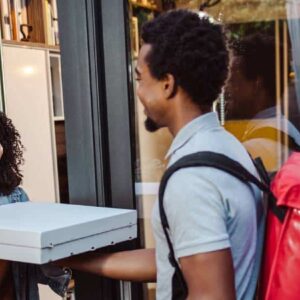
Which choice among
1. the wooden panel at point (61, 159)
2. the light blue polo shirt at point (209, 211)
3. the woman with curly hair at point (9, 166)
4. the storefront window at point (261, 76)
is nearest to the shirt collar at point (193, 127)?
the light blue polo shirt at point (209, 211)

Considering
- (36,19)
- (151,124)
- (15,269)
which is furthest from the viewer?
(36,19)

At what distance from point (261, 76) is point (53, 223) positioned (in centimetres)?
132

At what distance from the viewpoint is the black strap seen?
34.4 inches

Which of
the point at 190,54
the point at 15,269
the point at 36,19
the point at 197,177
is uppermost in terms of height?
the point at 36,19

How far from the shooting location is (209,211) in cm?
84

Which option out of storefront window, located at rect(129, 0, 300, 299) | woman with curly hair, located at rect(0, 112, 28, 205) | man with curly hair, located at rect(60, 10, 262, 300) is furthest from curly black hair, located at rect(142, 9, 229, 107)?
woman with curly hair, located at rect(0, 112, 28, 205)

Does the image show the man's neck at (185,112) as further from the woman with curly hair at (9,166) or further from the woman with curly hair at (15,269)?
the woman with curly hair at (9,166)

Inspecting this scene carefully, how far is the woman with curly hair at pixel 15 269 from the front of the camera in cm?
137

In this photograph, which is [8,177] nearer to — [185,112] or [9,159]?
[9,159]

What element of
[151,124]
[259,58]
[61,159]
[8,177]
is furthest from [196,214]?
[61,159]

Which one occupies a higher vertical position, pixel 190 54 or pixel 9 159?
pixel 190 54

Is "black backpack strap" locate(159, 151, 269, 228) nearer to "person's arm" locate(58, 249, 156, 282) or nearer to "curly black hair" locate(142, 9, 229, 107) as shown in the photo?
"curly black hair" locate(142, 9, 229, 107)

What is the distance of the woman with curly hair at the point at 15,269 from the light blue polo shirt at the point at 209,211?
18.5 inches

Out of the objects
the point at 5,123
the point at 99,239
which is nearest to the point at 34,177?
the point at 5,123
